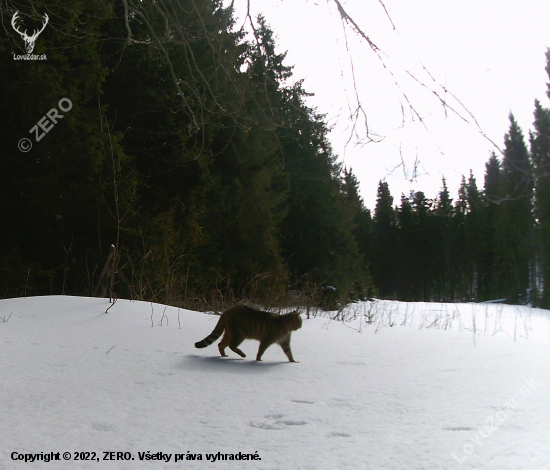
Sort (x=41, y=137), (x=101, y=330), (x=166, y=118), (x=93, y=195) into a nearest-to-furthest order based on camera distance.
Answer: (x=101, y=330), (x=41, y=137), (x=93, y=195), (x=166, y=118)

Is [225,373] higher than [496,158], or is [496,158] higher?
[496,158]

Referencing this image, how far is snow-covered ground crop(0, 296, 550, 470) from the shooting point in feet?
4.48

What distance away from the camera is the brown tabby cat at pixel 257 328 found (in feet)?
9.63

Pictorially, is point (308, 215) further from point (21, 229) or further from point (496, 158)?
point (496, 158)

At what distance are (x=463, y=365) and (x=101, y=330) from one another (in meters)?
2.74

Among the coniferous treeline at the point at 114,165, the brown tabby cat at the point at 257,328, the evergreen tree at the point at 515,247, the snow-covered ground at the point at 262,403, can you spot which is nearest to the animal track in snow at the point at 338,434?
the snow-covered ground at the point at 262,403

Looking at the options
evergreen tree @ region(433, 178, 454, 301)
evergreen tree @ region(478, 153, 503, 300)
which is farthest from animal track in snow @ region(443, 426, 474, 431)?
evergreen tree @ region(433, 178, 454, 301)

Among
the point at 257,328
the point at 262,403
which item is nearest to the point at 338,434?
the point at 262,403

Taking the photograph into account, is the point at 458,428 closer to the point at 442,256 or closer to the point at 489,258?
the point at 442,256

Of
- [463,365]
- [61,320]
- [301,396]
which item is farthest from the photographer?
[61,320]

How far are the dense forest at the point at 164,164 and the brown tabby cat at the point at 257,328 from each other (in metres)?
1.05

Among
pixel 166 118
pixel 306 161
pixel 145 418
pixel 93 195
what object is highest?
pixel 306 161

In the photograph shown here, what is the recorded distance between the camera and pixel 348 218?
23578 millimetres

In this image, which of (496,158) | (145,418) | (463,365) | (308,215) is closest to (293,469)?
(145,418)
